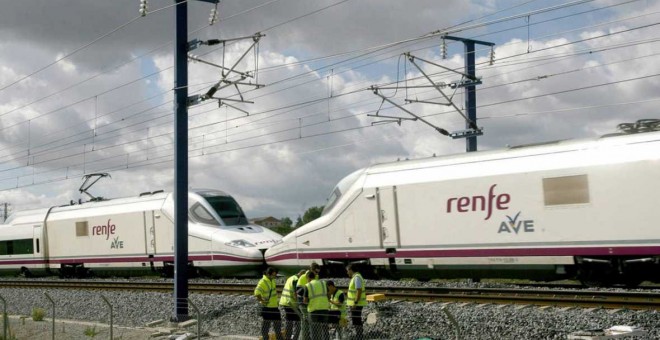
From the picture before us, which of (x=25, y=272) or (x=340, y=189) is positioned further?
(x=25, y=272)

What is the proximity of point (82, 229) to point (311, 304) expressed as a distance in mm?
20656

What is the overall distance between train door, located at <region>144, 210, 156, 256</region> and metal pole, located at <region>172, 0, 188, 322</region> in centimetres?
1013

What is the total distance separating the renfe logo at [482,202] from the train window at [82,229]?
58.1ft

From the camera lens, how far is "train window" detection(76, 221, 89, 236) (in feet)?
98.9

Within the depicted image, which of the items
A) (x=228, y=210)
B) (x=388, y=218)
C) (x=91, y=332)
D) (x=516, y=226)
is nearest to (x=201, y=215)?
(x=228, y=210)

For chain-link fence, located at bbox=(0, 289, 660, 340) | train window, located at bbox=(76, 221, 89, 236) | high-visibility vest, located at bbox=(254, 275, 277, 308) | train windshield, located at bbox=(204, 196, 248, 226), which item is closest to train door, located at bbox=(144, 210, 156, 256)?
train windshield, located at bbox=(204, 196, 248, 226)

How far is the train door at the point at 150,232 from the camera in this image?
2700 centimetres

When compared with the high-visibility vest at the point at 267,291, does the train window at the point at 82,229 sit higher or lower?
higher

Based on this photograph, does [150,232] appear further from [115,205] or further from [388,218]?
[388,218]

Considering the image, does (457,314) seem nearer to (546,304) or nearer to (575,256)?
(546,304)

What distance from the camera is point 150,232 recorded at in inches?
1068

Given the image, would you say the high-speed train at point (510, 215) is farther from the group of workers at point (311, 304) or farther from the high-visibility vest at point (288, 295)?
the high-visibility vest at point (288, 295)

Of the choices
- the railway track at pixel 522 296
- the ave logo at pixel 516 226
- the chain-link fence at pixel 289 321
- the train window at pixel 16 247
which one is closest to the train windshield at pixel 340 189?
the railway track at pixel 522 296

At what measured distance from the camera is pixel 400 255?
63.1ft
